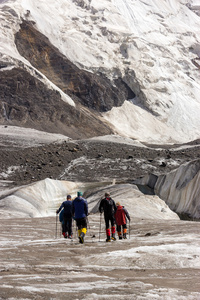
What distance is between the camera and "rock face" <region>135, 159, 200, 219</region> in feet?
60.4

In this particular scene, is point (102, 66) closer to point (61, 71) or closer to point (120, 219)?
point (61, 71)

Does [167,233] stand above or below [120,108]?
above

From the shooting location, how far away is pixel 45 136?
4856 centimetres

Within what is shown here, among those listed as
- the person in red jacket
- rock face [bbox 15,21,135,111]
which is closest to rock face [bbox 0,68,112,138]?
rock face [bbox 15,21,135,111]

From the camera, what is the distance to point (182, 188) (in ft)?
64.5

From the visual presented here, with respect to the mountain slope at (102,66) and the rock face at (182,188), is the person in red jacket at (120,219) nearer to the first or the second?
the rock face at (182,188)

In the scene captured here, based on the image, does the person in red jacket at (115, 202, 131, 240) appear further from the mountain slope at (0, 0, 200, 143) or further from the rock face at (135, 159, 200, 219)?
the mountain slope at (0, 0, 200, 143)

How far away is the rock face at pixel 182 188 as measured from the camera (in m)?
18.4

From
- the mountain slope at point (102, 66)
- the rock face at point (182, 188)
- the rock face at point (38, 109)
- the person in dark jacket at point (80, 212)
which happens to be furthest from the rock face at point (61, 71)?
the person in dark jacket at point (80, 212)

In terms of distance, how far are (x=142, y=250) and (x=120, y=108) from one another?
224ft

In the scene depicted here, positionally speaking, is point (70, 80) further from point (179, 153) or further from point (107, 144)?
point (179, 153)

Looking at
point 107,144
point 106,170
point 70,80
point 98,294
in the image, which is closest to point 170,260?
point 98,294

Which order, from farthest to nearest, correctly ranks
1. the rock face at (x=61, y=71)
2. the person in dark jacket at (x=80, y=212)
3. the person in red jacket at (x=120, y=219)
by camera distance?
the rock face at (x=61, y=71)
the person in red jacket at (x=120, y=219)
the person in dark jacket at (x=80, y=212)

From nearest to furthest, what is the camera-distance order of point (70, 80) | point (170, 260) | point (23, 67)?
point (170, 260)
point (23, 67)
point (70, 80)
